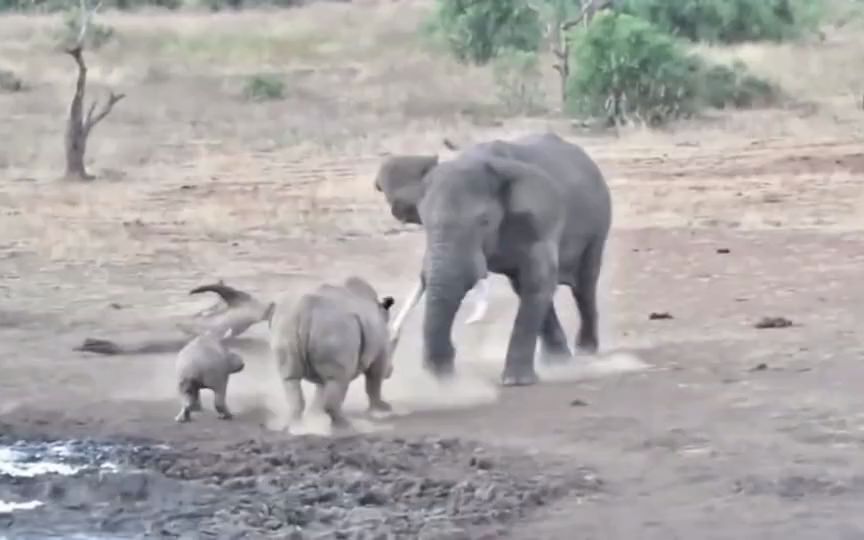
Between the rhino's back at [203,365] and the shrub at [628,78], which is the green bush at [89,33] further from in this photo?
the rhino's back at [203,365]

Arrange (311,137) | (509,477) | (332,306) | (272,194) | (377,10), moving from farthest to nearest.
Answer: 1. (377,10)
2. (311,137)
3. (272,194)
4. (332,306)
5. (509,477)

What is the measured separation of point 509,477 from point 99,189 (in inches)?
504

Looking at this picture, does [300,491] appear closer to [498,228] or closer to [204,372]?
[204,372]

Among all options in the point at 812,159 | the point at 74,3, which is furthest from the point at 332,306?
the point at 74,3

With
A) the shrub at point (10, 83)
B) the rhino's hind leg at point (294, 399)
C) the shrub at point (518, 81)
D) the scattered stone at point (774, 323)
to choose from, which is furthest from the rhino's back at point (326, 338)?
the shrub at point (10, 83)

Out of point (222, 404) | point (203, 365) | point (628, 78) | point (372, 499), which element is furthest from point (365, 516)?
point (628, 78)

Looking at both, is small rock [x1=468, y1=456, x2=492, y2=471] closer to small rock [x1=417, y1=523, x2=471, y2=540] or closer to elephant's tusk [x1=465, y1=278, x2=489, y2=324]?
small rock [x1=417, y1=523, x2=471, y2=540]

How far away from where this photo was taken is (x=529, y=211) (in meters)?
9.43

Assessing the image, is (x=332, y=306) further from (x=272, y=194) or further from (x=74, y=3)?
(x=74, y=3)

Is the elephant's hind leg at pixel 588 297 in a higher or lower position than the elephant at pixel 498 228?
lower

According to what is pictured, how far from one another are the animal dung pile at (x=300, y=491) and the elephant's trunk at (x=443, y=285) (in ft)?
3.55

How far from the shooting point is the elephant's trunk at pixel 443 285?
9039 mm

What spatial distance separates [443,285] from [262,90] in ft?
65.3

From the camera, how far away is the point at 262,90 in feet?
93.9
